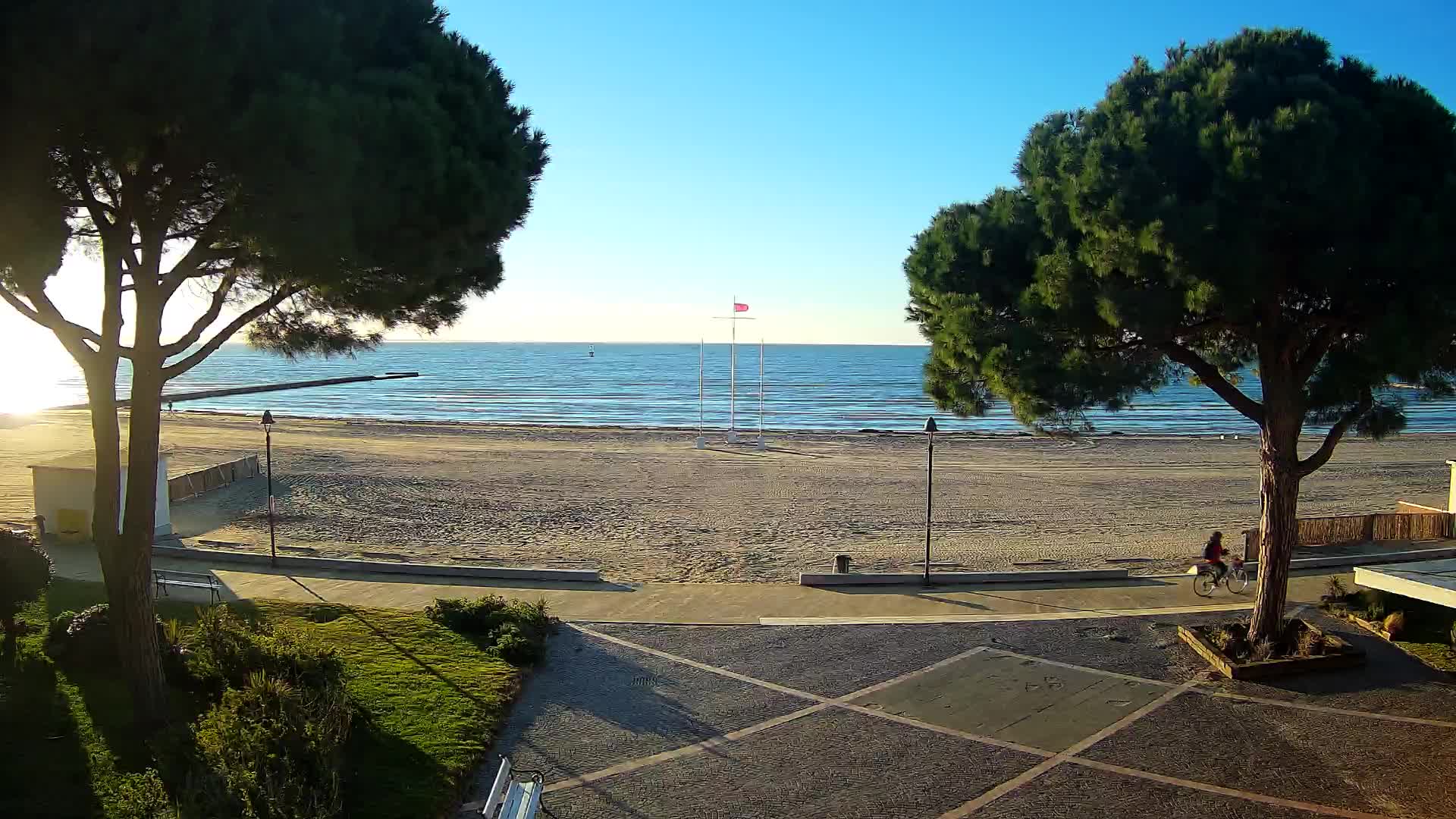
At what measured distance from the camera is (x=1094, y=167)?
998cm

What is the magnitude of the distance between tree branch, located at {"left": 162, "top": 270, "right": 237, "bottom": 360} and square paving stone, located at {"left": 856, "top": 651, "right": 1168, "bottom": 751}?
7971 mm

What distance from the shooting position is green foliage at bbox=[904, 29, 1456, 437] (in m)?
9.09

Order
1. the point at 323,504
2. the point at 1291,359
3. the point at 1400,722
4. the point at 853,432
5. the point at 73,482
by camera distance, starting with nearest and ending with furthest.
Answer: the point at 1400,722
the point at 1291,359
the point at 73,482
the point at 323,504
the point at 853,432

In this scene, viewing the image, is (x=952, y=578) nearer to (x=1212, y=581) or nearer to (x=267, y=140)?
(x=1212, y=581)

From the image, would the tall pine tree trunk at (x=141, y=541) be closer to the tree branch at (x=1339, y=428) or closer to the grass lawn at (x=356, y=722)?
the grass lawn at (x=356, y=722)

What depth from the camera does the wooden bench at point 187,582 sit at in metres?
13.6

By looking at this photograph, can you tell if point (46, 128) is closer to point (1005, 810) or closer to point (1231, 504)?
point (1005, 810)

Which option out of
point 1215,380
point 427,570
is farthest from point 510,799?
point 427,570

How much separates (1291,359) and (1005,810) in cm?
675

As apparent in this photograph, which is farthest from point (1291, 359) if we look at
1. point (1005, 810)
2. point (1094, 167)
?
point (1005, 810)

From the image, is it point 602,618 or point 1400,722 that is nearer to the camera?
point 1400,722

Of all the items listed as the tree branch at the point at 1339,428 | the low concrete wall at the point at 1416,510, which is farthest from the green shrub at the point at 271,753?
the low concrete wall at the point at 1416,510

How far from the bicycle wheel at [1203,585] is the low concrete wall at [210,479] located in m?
25.2

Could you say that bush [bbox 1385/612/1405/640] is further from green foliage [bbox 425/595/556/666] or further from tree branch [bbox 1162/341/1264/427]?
green foliage [bbox 425/595/556/666]
